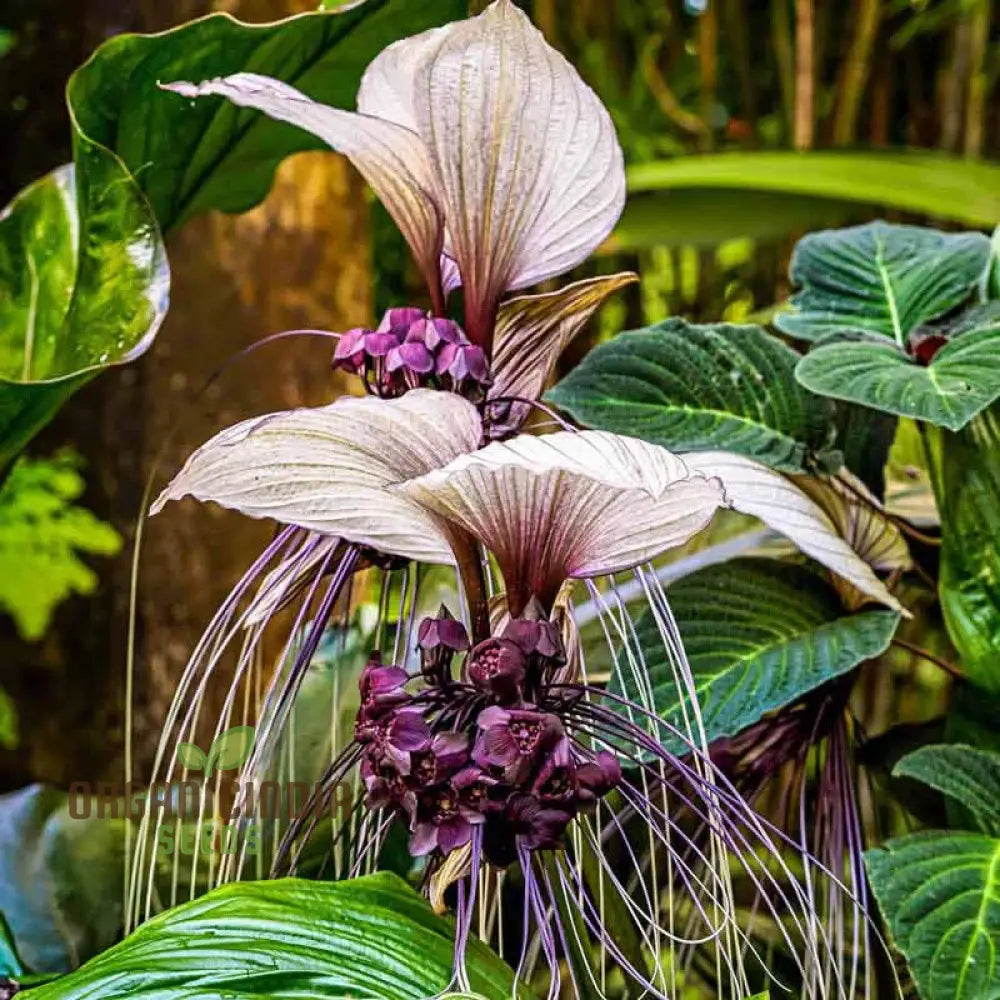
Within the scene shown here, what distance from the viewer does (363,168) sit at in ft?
1.34

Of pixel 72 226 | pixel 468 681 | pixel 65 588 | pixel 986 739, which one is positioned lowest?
pixel 65 588

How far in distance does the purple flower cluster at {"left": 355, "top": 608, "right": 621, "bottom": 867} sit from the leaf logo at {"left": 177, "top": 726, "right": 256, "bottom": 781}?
0.45ft

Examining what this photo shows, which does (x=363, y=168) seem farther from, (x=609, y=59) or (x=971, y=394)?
(x=609, y=59)


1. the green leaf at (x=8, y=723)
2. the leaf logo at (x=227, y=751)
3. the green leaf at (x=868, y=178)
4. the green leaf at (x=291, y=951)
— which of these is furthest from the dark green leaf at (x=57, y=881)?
the green leaf at (x=868, y=178)

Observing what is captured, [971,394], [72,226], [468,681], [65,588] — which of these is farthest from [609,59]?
[468,681]

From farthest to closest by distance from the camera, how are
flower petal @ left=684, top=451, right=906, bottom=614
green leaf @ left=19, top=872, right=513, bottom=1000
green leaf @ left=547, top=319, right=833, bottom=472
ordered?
green leaf @ left=547, top=319, right=833, bottom=472 → flower petal @ left=684, top=451, right=906, bottom=614 → green leaf @ left=19, top=872, right=513, bottom=1000

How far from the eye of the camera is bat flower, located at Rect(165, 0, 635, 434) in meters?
0.38

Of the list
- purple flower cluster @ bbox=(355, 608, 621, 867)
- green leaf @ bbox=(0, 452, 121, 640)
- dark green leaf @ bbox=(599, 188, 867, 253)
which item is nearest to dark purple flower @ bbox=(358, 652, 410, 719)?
purple flower cluster @ bbox=(355, 608, 621, 867)

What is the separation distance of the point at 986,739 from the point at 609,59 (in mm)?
1658

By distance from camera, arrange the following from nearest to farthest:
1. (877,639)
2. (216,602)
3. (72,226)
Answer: (877,639) → (72,226) → (216,602)

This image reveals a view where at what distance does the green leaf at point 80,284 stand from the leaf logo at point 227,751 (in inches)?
6.5

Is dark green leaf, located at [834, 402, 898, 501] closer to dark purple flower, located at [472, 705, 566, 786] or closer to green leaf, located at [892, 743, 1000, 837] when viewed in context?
green leaf, located at [892, 743, 1000, 837]

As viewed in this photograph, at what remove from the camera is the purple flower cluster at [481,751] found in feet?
1.04

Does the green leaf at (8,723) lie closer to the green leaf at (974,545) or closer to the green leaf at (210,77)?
the green leaf at (210,77)
